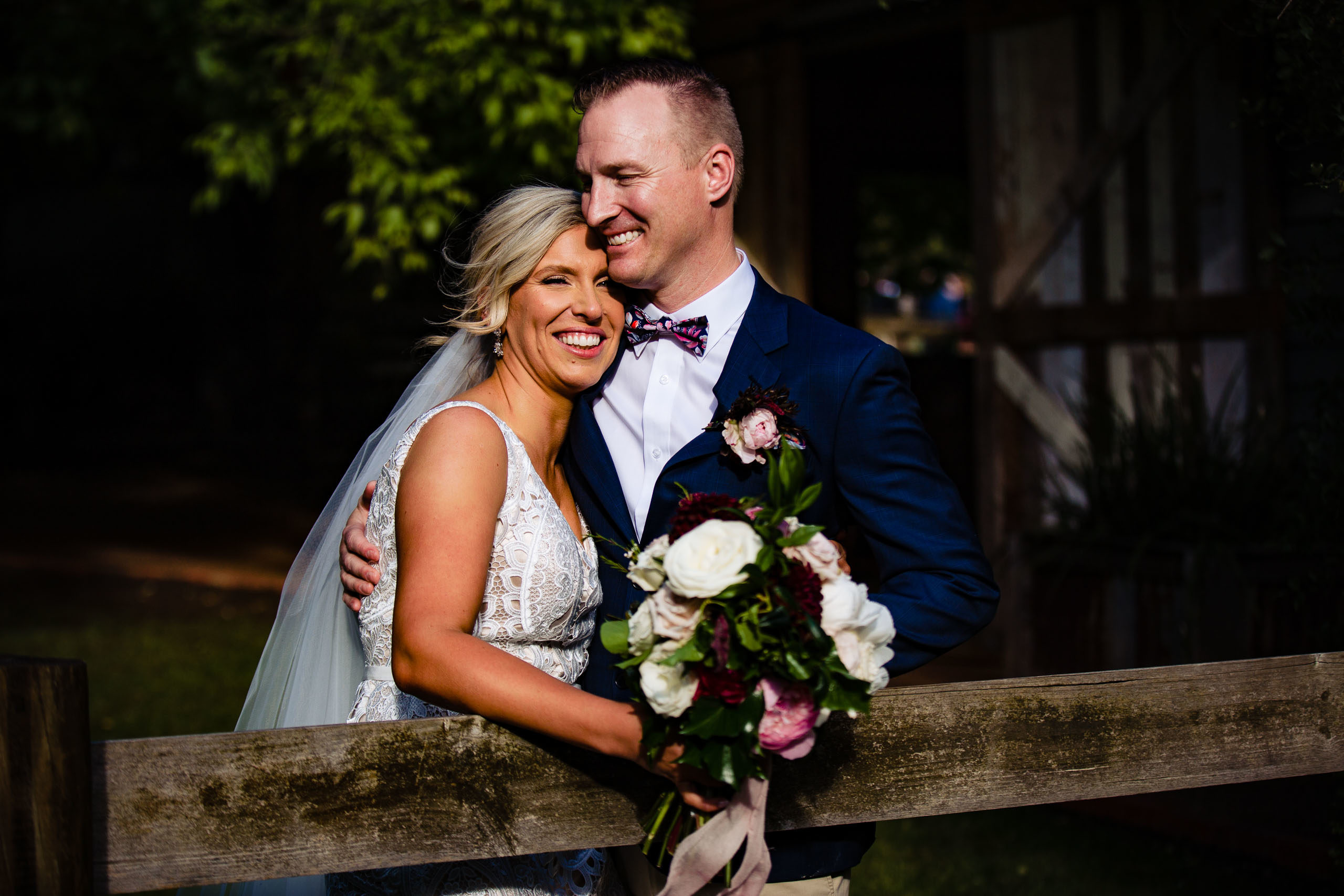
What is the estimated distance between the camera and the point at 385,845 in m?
1.73

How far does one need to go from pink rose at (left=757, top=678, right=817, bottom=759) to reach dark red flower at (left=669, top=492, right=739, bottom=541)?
0.23 m

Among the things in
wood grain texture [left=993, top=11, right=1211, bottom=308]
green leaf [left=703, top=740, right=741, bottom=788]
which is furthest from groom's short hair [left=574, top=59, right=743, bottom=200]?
wood grain texture [left=993, top=11, right=1211, bottom=308]

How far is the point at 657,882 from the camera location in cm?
223

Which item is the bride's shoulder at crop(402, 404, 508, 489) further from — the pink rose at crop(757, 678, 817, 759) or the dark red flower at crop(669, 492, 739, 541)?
the pink rose at crop(757, 678, 817, 759)

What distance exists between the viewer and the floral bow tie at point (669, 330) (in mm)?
2426

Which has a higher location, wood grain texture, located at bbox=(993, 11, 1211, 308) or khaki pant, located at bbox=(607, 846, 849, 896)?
wood grain texture, located at bbox=(993, 11, 1211, 308)

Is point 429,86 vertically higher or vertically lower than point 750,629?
higher

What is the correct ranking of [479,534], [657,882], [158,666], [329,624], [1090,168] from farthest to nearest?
[158,666]
[1090,168]
[329,624]
[657,882]
[479,534]

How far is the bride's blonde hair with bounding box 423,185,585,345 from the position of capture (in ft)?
8.15

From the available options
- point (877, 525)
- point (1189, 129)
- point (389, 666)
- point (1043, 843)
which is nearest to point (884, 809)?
point (877, 525)

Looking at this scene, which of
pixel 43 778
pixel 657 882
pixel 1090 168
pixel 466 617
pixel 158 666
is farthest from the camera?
pixel 158 666

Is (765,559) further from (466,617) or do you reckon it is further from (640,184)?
(640,184)

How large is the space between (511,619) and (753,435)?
0.60m

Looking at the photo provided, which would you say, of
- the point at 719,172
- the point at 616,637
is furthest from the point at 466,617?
the point at 719,172
